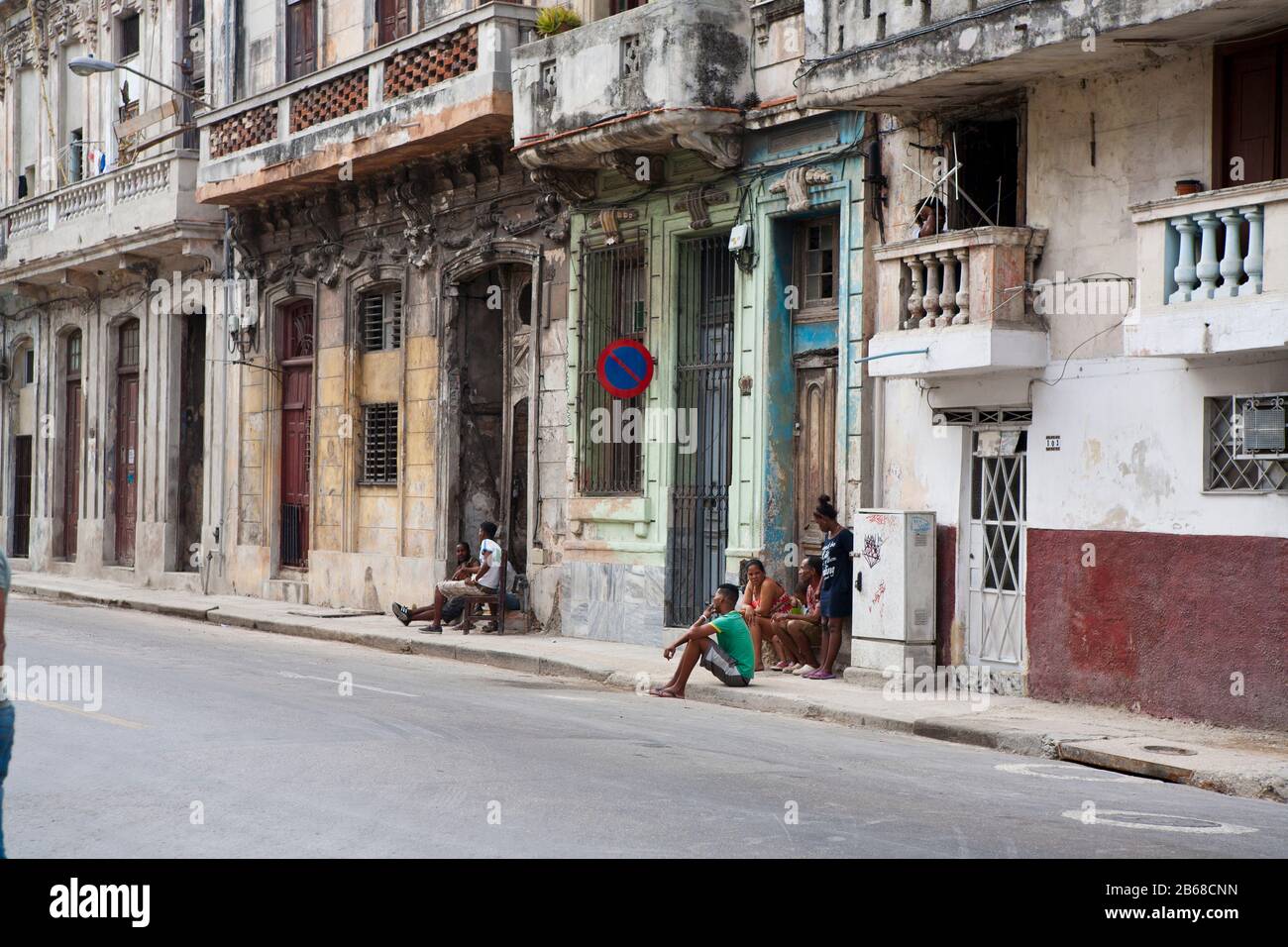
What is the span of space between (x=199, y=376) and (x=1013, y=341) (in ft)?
62.0

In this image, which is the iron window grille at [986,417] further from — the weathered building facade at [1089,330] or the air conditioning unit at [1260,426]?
the air conditioning unit at [1260,426]

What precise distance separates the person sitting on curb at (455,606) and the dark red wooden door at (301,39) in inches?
331

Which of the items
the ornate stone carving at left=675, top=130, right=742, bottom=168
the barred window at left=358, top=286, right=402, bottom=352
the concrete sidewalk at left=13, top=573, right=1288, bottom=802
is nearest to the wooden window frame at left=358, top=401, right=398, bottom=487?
the barred window at left=358, top=286, right=402, bottom=352

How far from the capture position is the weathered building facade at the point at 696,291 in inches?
680

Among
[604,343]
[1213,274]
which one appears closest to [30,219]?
[604,343]

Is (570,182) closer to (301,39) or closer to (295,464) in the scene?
(301,39)

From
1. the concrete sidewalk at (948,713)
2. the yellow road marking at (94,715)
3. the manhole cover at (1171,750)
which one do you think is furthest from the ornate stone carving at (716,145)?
the yellow road marking at (94,715)

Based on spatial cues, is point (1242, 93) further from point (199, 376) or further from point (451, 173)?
point (199, 376)

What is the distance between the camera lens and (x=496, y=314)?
74.8 ft

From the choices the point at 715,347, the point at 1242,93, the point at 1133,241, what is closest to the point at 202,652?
the point at 715,347

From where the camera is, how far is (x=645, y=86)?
58.5ft

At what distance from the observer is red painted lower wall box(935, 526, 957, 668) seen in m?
15.4
